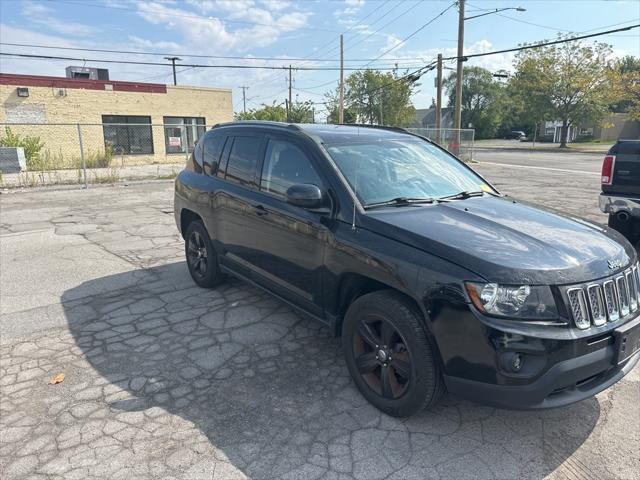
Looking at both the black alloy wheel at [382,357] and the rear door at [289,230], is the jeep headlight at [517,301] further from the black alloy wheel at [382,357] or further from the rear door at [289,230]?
the rear door at [289,230]

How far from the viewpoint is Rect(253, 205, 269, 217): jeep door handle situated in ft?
13.1

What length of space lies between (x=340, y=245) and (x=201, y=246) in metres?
2.60

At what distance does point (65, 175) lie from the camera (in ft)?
56.0

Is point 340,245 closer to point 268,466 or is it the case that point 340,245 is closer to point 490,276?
point 490,276

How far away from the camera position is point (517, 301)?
7.94 feet

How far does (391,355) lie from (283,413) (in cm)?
81

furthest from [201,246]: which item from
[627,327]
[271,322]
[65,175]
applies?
[65,175]

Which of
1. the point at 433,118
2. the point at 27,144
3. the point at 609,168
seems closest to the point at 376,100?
the point at 433,118

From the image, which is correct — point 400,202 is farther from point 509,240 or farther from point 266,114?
point 266,114

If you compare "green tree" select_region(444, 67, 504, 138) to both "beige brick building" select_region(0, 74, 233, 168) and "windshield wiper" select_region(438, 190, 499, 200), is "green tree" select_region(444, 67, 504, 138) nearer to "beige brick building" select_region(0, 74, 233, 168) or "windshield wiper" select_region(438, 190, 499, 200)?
"beige brick building" select_region(0, 74, 233, 168)

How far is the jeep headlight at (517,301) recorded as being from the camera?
241 cm

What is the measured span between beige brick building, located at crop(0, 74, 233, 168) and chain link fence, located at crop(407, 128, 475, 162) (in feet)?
36.4

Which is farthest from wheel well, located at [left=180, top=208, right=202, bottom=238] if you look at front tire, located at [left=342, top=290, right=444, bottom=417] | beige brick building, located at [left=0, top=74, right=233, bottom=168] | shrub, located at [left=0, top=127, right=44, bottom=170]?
shrub, located at [left=0, top=127, right=44, bottom=170]

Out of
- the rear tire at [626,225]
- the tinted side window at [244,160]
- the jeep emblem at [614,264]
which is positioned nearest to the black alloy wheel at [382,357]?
the jeep emblem at [614,264]
